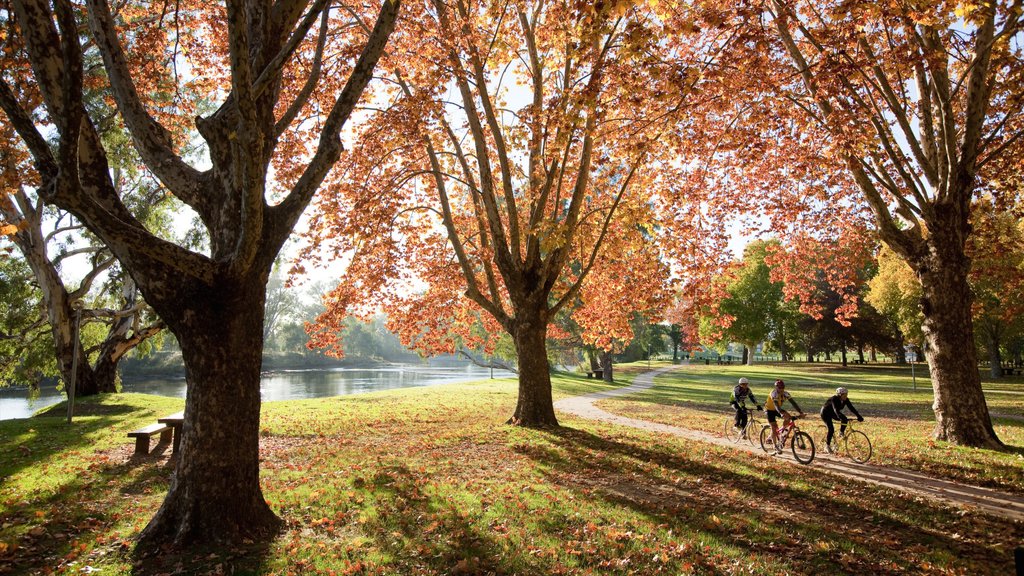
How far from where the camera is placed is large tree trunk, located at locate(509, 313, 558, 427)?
1427 centimetres

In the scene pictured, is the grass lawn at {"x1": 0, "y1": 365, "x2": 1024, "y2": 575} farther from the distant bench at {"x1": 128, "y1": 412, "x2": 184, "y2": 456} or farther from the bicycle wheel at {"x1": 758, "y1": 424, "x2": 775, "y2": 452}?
the bicycle wheel at {"x1": 758, "y1": 424, "x2": 775, "y2": 452}

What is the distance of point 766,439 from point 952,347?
4.87 metres

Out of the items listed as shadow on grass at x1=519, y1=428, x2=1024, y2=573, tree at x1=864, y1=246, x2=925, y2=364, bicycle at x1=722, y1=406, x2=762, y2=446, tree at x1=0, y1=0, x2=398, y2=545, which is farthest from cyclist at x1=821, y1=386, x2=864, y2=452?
tree at x1=864, y1=246, x2=925, y2=364

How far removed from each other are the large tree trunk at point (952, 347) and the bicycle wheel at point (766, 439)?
13.0ft

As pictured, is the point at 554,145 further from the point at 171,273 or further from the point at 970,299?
the point at 970,299

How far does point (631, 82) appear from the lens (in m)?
8.40

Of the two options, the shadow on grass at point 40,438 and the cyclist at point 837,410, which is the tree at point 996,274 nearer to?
the cyclist at point 837,410

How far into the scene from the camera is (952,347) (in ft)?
40.6

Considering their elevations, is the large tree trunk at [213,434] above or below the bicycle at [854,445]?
above

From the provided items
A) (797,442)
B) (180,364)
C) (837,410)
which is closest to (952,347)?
(837,410)

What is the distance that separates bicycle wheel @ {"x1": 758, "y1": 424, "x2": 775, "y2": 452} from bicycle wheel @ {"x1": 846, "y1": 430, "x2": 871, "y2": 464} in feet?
5.15

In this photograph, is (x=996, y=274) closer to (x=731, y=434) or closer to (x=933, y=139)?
(x=933, y=139)

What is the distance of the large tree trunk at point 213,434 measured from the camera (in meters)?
5.62

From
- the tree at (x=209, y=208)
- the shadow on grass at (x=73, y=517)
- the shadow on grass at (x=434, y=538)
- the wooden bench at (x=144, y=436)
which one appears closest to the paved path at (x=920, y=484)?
the shadow on grass at (x=434, y=538)
